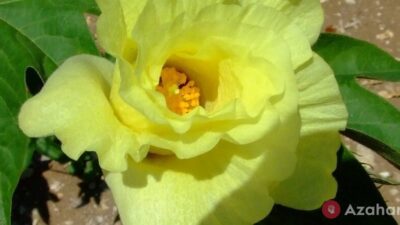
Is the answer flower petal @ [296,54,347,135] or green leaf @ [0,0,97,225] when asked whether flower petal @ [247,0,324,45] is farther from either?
green leaf @ [0,0,97,225]

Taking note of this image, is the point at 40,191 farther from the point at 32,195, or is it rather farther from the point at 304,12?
the point at 304,12

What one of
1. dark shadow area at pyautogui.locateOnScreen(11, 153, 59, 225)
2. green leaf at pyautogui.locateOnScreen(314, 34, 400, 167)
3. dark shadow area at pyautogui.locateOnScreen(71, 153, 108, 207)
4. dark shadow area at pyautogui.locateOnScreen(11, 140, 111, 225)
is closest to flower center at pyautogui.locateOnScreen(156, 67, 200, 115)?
green leaf at pyautogui.locateOnScreen(314, 34, 400, 167)

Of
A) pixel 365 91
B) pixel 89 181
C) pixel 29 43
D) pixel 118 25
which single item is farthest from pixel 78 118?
pixel 89 181

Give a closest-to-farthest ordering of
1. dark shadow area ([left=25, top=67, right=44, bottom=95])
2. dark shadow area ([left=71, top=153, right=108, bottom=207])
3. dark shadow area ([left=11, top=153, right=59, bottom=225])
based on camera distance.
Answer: dark shadow area ([left=25, top=67, right=44, bottom=95])
dark shadow area ([left=71, top=153, right=108, bottom=207])
dark shadow area ([left=11, top=153, right=59, bottom=225])

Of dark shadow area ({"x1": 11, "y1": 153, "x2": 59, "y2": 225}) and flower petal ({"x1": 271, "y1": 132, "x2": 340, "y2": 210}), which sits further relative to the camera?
dark shadow area ({"x1": 11, "y1": 153, "x2": 59, "y2": 225})

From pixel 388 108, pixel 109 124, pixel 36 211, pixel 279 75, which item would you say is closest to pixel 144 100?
pixel 109 124

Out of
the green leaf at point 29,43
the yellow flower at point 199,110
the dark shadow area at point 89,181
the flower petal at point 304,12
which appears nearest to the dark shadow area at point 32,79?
the green leaf at point 29,43

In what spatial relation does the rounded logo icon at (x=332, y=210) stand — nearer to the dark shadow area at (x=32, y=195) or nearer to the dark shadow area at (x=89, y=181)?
the dark shadow area at (x=89, y=181)
